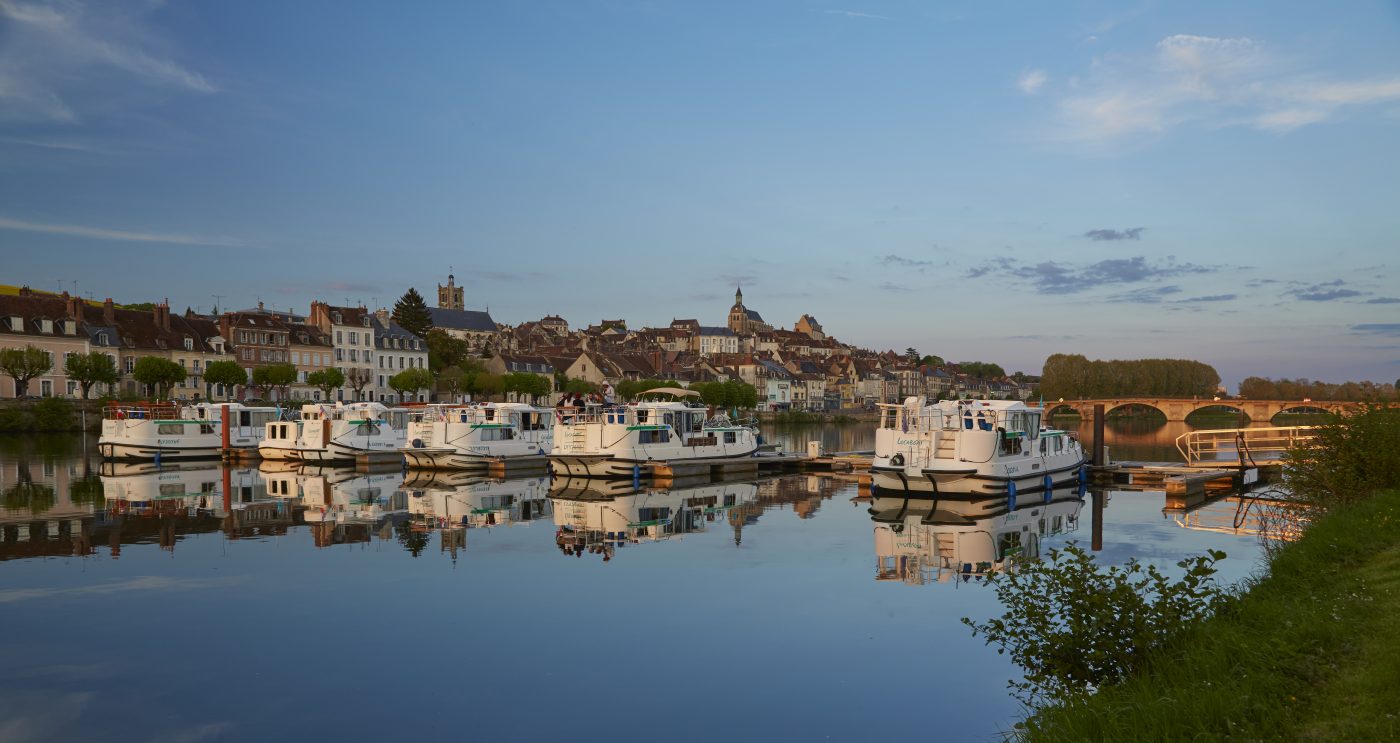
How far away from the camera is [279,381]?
8588cm

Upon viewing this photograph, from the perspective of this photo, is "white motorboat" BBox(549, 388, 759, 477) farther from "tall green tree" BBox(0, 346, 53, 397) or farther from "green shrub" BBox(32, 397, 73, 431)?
"tall green tree" BBox(0, 346, 53, 397)

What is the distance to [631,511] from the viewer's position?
1221 inches

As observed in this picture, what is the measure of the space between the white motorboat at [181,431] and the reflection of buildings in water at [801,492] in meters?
27.7

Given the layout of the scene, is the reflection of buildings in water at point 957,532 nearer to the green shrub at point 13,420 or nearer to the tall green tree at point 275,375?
the green shrub at point 13,420

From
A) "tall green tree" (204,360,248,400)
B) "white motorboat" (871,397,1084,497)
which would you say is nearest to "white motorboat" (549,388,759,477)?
"white motorboat" (871,397,1084,497)

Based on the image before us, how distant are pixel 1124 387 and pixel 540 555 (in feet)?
509

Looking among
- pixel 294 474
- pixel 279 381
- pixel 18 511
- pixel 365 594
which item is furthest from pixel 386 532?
pixel 279 381

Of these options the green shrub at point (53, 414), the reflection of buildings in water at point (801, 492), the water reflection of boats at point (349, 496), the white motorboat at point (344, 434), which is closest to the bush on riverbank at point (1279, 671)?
the reflection of buildings in water at point (801, 492)

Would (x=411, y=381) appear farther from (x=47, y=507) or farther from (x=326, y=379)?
(x=47, y=507)

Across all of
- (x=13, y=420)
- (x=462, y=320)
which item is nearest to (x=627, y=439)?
(x=13, y=420)

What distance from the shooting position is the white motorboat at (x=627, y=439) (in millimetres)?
39344

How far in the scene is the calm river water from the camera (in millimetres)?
11750

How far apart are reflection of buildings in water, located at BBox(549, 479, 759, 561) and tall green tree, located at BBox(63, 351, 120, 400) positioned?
162 feet

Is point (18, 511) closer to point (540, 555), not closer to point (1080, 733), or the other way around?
point (540, 555)
